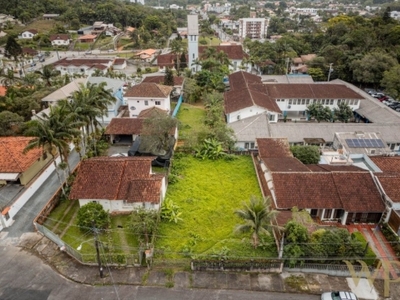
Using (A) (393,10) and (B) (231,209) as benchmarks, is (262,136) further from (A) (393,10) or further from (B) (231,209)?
(A) (393,10)

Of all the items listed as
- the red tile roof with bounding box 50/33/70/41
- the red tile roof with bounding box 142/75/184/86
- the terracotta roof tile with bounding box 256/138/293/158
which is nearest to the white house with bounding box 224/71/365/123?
the terracotta roof tile with bounding box 256/138/293/158

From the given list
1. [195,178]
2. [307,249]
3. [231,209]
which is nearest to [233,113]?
[195,178]

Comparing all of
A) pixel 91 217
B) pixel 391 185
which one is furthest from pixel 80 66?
pixel 391 185

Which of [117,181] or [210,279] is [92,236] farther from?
[210,279]

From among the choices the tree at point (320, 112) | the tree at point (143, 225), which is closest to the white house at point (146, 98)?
the tree at point (320, 112)

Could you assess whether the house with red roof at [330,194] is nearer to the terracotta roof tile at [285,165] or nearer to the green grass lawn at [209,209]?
the terracotta roof tile at [285,165]

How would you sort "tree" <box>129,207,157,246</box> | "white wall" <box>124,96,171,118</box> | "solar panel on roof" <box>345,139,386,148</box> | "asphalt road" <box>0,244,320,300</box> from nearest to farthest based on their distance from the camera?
"asphalt road" <box>0,244,320,300</box>, "tree" <box>129,207,157,246</box>, "solar panel on roof" <box>345,139,386,148</box>, "white wall" <box>124,96,171,118</box>

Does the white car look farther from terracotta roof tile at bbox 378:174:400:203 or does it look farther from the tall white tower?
the tall white tower
